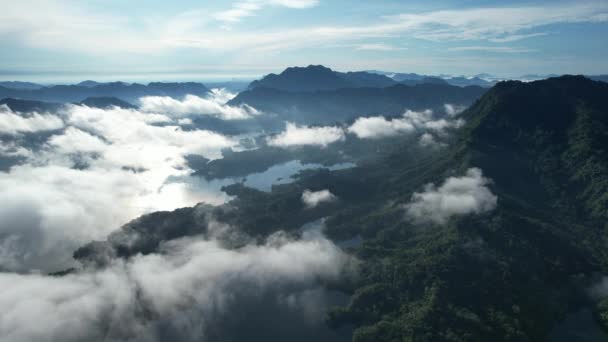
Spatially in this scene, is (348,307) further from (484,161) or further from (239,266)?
(484,161)

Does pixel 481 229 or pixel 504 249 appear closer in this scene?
pixel 504 249

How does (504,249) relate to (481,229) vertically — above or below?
below

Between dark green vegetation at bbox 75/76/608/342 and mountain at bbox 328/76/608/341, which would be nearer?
mountain at bbox 328/76/608/341

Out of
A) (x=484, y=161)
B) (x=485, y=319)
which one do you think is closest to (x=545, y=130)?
(x=484, y=161)

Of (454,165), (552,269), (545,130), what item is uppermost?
(545,130)

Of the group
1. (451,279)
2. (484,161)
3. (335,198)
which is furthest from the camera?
(335,198)

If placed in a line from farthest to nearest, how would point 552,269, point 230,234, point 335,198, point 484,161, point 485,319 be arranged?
point 335,198, point 484,161, point 230,234, point 552,269, point 485,319

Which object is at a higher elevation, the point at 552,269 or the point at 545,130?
the point at 545,130

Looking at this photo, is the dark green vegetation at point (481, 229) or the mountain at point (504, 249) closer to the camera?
the mountain at point (504, 249)
